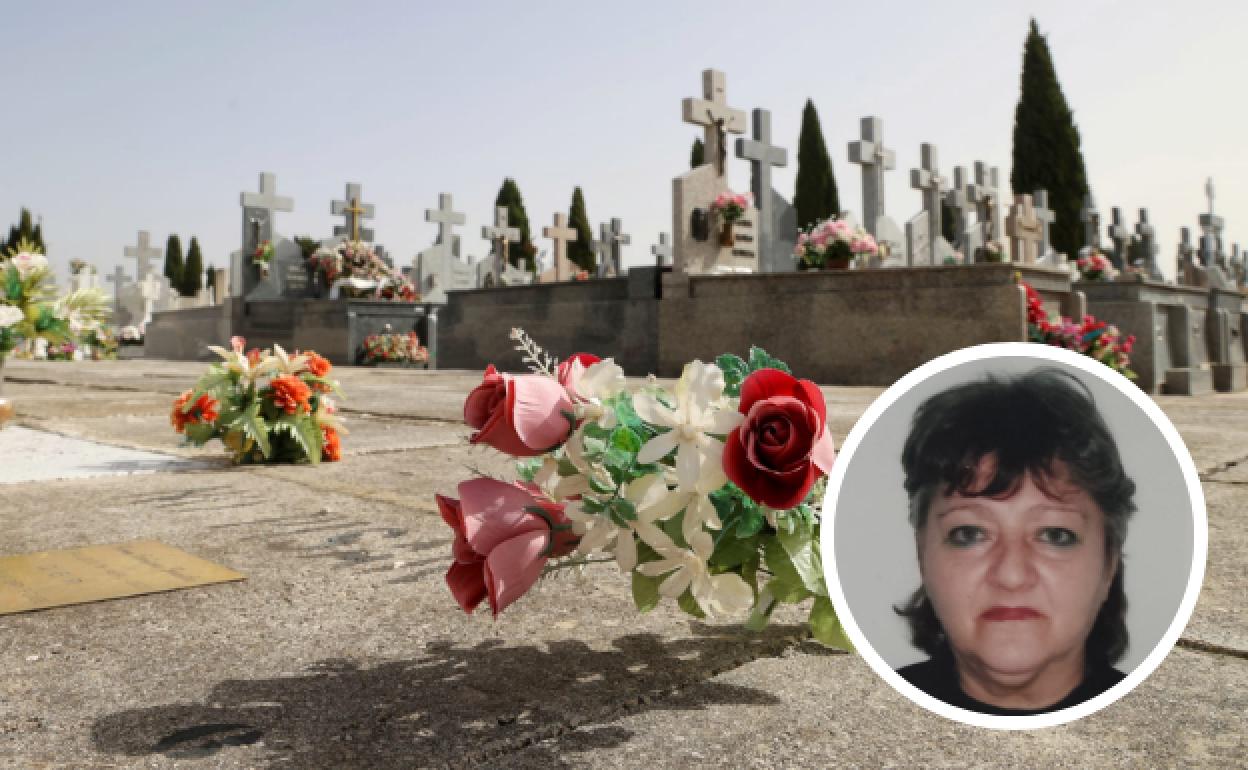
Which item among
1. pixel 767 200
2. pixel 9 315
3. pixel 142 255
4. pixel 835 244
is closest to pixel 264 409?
pixel 9 315

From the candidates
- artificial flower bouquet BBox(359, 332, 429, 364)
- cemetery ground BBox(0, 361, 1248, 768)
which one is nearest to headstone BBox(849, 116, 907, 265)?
artificial flower bouquet BBox(359, 332, 429, 364)

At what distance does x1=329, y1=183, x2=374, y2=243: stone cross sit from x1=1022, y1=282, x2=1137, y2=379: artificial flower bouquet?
1683cm

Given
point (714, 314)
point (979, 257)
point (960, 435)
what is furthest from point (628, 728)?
point (979, 257)

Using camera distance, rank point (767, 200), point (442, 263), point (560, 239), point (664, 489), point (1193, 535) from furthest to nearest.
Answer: point (442, 263), point (560, 239), point (767, 200), point (664, 489), point (1193, 535)

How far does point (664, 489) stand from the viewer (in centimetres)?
120

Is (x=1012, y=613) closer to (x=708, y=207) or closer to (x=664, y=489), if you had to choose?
(x=664, y=489)

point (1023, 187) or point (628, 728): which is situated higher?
point (1023, 187)

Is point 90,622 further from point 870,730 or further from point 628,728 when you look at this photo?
point 870,730

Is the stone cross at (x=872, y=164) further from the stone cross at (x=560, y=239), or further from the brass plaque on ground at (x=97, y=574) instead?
the brass plaque on ground at (x=97, y=574)

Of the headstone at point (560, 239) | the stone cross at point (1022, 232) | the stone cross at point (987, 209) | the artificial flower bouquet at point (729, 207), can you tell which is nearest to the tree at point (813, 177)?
the stone cross at point (987, 209)

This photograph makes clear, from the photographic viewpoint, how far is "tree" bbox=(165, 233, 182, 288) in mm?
52562

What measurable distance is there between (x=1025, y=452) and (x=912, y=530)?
143mm

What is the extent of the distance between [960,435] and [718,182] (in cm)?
1247

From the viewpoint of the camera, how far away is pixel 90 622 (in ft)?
5.57
